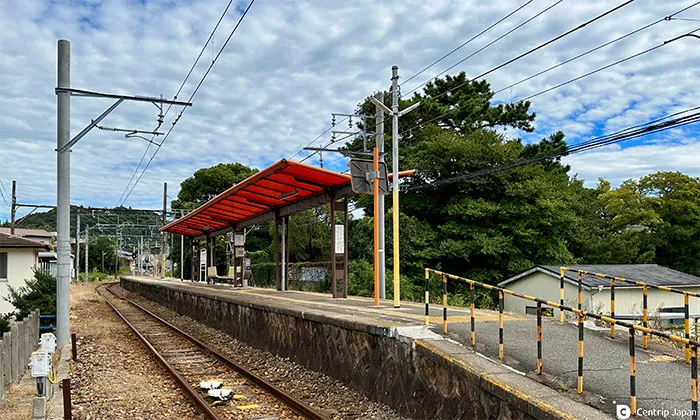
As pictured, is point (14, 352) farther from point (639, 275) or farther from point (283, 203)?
point (639, 275)

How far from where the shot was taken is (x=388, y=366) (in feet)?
25.4

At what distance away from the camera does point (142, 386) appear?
9938mm

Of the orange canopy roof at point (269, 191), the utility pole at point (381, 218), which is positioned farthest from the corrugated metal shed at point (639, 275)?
the orange canopy roof at point (269, 191)

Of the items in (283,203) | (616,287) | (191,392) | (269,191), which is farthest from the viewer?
(616,287)

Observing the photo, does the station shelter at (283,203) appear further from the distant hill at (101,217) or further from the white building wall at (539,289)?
the distant hill at (101,217)

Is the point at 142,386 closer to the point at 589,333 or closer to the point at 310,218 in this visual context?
the point at 589,333

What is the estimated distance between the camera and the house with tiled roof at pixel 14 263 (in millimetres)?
22641

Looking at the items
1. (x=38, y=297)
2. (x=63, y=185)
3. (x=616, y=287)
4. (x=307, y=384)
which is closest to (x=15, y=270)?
(x=38, y=297)

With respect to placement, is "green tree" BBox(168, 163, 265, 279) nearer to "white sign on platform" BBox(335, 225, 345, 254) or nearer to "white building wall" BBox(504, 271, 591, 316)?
"white building wall" BBox(504, 271, 591, 316)

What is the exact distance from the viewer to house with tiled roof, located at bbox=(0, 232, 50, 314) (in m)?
22.6

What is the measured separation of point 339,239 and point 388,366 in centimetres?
798

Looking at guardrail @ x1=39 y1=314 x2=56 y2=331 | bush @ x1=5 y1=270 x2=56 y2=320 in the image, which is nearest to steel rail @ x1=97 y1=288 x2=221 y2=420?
guardrail @ x1=39 y1=314 x2=56 y2=331

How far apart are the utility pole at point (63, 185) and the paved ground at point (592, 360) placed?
725 centimetres

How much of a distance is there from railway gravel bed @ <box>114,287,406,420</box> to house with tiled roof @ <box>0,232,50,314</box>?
1136 centimetres
